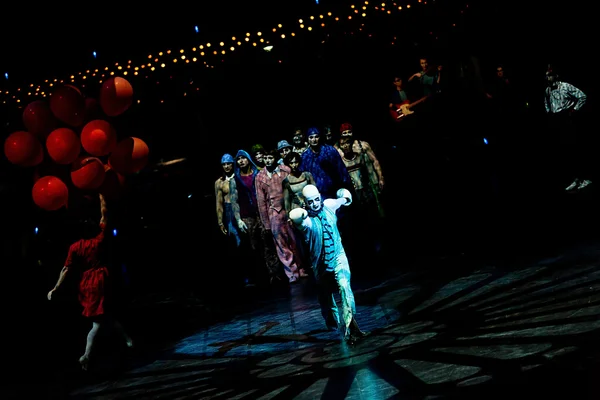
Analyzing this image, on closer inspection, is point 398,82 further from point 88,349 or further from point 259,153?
point 88,349

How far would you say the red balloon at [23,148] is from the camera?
35.0 feet

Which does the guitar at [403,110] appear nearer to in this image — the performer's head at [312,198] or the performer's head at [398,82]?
the performer's head at [398,82]

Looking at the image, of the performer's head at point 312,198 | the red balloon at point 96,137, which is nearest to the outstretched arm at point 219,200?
the red balloon at point 96,137

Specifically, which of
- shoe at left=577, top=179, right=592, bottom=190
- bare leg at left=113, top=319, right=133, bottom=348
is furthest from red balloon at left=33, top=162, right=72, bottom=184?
shoe at left=577, top=179, right=592, bottom=190

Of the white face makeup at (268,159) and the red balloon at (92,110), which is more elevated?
Answer: the red balloon at (92,110)

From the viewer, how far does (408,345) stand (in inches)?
260

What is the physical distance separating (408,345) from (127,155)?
632 centimetres

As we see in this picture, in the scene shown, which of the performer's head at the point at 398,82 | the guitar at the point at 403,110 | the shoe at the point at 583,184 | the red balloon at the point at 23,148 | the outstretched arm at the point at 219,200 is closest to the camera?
the red balloon at the point at 23,148

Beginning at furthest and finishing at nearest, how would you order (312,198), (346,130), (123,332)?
(346,130) → (123,332) → (312,198)

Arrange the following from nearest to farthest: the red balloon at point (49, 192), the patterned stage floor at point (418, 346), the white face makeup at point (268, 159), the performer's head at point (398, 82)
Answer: the patterned stage floor at point (418, 346) < the red balloon at point (49, 192) < the white face makeup at point (268, 159) < the performer's head at point (398, 82)

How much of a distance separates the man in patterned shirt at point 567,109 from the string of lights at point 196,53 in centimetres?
417

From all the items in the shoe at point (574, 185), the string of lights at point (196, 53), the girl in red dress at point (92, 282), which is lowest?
the shoe at point (574, 185)

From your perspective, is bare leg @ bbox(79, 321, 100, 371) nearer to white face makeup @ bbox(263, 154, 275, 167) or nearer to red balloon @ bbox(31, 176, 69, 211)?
red balloon @ bbox(31, 176, 69, 211)

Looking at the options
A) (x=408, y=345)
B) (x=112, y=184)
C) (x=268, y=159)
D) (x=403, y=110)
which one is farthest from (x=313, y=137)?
(x=408, y=345)
